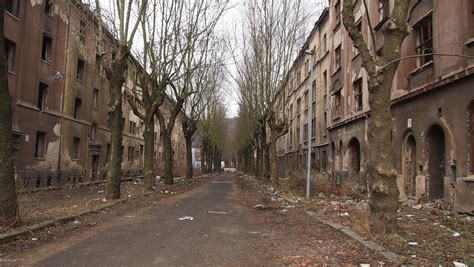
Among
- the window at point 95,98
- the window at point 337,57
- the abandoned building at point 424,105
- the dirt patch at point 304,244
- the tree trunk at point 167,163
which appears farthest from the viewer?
the window at point 95,98

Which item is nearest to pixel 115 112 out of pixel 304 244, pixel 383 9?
pixel 304 244

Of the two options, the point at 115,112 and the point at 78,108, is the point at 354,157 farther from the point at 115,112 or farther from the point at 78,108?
the point at 78,108

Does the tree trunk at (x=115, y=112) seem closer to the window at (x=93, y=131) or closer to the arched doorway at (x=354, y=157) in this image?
the arched doorway at (x=354, y=157)

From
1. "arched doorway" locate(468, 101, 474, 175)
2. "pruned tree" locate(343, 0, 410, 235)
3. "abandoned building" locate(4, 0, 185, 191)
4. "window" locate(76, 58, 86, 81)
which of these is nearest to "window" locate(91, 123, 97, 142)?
"abandoned building" locate(4, 0, 185, 191)

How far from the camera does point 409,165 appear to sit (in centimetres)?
1641

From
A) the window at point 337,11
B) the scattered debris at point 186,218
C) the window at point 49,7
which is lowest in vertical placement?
the scattered debris at point 186,218

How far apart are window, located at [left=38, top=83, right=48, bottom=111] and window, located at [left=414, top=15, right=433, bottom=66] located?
20.1 meters

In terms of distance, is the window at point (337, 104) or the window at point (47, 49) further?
the window at point (337, 104)

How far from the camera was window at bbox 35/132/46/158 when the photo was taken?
24.6m

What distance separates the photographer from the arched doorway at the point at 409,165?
52.4 feet

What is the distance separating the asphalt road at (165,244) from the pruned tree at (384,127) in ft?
8.30

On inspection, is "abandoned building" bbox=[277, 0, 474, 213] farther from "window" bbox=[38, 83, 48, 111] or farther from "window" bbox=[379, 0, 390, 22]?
"window" bbox=[38, 83, 48, 111]

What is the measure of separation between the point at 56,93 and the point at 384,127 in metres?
23.0

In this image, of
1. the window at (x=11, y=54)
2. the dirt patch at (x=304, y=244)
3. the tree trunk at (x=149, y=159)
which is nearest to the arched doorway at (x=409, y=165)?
the dirt patch at (x=304, y=244)
